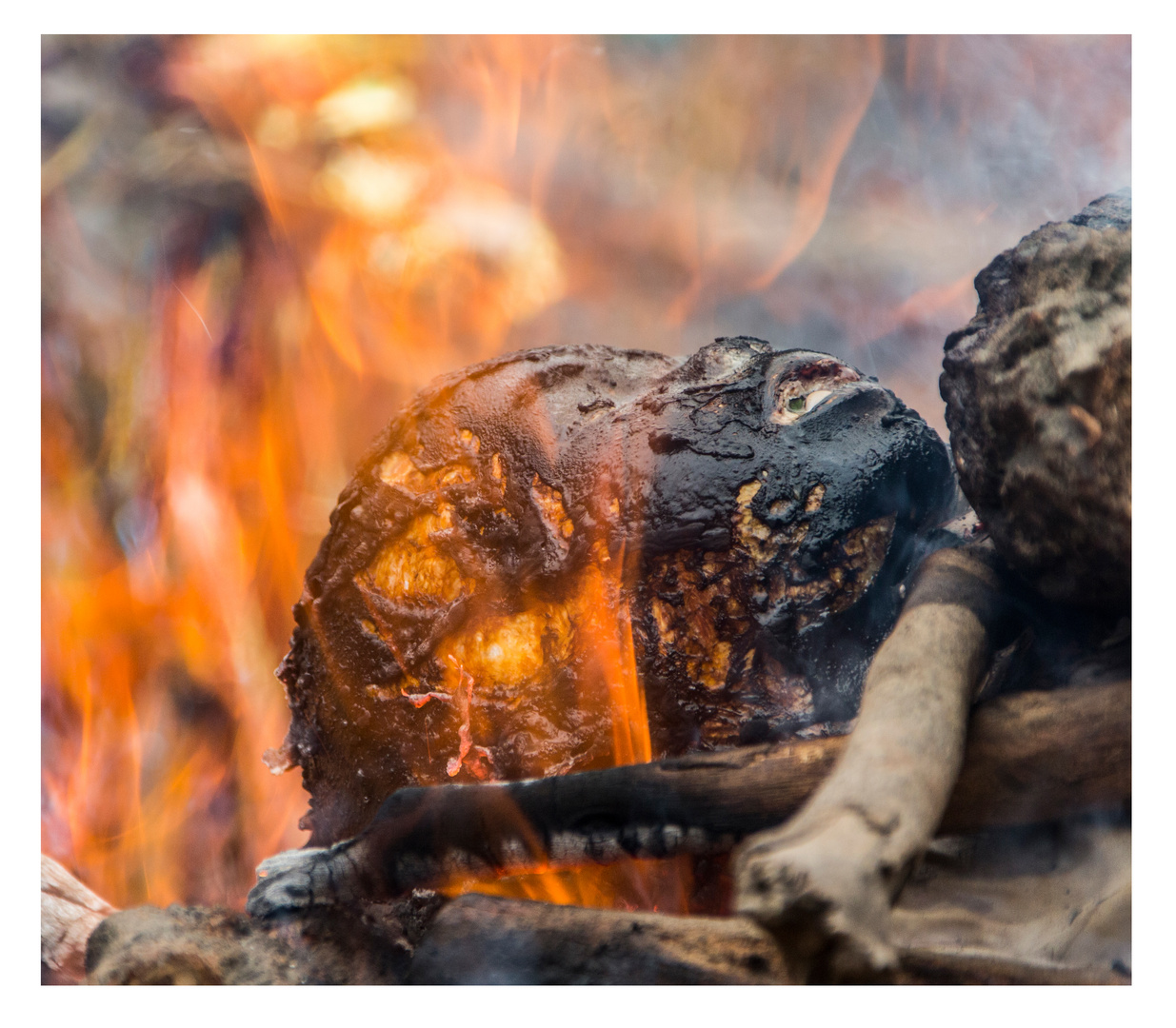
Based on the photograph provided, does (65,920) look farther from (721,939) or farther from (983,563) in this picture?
(983,563)

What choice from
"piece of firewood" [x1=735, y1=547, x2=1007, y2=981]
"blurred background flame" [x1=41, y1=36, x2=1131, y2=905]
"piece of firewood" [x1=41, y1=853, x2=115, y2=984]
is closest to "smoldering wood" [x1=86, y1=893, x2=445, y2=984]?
"piece of firewood" [x1=41, y1=853, x2=115, y2=984]

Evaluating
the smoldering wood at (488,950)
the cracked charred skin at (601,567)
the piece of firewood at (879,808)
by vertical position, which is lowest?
the smoldering wood at (488,950)

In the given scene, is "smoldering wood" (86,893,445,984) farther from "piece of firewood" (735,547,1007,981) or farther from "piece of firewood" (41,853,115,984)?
"piece of firewood" (735,547,1007,981)

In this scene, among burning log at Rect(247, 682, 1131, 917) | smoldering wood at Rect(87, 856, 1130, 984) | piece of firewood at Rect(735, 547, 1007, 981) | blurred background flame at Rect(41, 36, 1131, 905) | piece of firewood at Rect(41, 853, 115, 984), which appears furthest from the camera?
blurred background flame at Rect(41, 36, 1131, 905)

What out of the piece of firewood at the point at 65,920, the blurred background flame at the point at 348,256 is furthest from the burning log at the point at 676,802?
the blurred background flame at the point at 348,256

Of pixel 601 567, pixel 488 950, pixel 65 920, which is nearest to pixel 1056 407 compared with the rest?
pixel 601 567

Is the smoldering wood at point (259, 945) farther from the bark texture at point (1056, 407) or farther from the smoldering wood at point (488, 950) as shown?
the bark texture at point (1056, 407)

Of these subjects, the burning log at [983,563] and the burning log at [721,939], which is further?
the burning log at [721,939]
